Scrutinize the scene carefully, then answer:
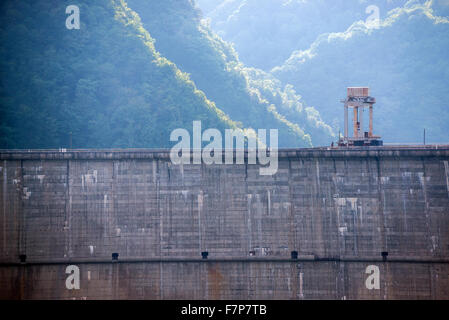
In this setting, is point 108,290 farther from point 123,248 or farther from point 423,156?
point 423,156

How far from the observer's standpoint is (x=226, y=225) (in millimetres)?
39156

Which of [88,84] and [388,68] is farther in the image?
[388,68]

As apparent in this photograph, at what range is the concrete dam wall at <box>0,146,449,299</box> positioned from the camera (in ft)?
126

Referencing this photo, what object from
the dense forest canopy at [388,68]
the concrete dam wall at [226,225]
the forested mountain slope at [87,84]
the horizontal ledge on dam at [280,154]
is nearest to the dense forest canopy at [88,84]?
the forested mountain slope at [87,84]

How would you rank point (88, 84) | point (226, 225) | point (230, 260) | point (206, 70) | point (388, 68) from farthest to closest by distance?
point (388, 68) → point (206, 70) → point (88, 84) → point (226, 225) → point (230, 260)

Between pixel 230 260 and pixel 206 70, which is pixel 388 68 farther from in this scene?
pixel 230 260

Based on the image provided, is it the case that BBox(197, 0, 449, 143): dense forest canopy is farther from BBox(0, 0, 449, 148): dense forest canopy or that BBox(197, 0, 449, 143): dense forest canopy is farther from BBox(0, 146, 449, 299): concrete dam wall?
BBox(0, 146, 449, 299): concrete dam wall

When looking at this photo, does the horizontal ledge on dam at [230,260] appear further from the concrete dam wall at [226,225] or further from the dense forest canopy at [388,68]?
the dense forest canopy at [388,68]

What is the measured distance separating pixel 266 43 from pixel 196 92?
247 feet

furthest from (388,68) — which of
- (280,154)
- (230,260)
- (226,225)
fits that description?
(230,260)

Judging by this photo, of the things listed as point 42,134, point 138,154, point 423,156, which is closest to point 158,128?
point 42,134

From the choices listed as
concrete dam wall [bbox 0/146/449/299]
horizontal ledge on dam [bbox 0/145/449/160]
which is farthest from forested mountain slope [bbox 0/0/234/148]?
concrete dam wall [bbox 0/146/449/299]

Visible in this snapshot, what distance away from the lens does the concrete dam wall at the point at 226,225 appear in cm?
3841

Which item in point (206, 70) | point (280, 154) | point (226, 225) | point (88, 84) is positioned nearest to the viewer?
point (226, 225)
